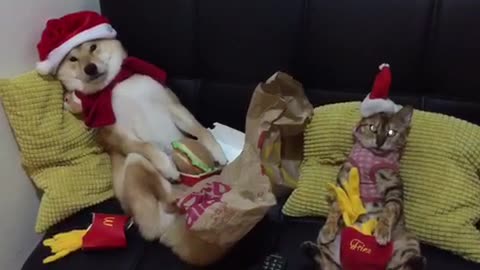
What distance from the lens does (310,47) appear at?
145 cm

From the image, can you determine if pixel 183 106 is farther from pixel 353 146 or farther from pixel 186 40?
pixel 353 146

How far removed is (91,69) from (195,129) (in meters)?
0.27

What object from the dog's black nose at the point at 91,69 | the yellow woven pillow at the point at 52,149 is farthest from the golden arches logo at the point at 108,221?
the dog's black nose at the point at 91,69

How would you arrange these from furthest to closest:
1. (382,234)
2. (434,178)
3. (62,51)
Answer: (62,51)
(434,178)
(382,234)

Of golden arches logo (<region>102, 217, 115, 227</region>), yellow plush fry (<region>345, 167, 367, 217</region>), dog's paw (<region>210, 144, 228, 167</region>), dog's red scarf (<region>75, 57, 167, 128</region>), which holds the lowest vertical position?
golden arches logo (<region>102, 217, 115, 227</region>)

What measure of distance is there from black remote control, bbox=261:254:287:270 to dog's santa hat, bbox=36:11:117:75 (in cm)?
63

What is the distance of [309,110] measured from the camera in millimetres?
1428

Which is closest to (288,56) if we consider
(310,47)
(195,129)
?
(310,47)

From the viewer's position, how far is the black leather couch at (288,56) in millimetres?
1329

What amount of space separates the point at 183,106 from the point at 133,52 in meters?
0.19

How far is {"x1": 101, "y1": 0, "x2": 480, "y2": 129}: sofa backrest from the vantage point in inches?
53.7

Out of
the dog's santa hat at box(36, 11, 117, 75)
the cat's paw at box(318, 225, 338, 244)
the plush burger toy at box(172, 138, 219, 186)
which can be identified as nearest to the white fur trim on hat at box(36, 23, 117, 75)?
the dog's santa hat at box(36, 11, 117, 75)

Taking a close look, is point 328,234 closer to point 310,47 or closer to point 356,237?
point 356,237

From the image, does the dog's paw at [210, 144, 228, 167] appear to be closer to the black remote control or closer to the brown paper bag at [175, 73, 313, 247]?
the brown paper bag at [175, 73, 313, 247]
